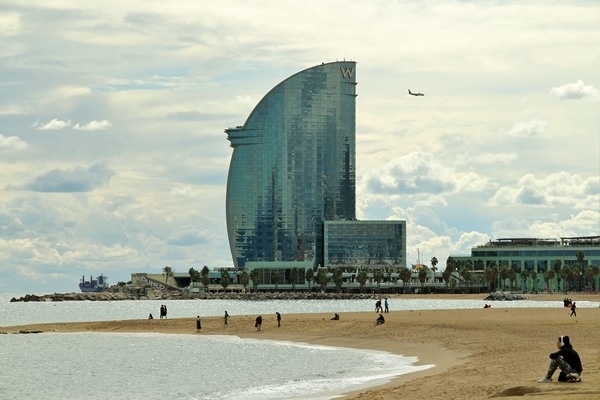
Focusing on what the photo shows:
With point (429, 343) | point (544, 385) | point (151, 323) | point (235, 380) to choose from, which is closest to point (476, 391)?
point (544, 385)

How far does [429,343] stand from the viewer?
64.4m

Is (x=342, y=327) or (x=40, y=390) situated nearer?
(x=40, y=390)

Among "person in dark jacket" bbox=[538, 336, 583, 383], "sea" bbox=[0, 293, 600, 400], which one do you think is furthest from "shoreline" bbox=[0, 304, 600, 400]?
"sea" bbox=[0, 293, 600, 400]

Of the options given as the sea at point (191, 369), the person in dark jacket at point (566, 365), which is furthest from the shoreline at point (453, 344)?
the sea at point (191, 369)

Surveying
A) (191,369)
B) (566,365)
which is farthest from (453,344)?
(566,365)

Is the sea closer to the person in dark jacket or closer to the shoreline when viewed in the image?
the shoreline

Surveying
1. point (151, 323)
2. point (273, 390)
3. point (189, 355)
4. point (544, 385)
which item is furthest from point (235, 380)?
point (151, 323)

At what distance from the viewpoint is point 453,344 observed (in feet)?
202

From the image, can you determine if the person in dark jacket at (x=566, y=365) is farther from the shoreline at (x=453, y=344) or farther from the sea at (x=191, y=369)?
the sea at (x=191, y=369)

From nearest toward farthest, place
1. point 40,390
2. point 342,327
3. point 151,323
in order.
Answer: point 40,390 → point 342,327 → point 151,323

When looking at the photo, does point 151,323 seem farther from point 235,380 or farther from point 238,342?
point 235,380

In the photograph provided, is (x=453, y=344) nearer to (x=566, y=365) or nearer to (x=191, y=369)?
(x=191, y=369)

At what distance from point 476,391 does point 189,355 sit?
117 feet

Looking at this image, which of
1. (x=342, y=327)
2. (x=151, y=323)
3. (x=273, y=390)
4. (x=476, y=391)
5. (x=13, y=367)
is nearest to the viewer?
(x=476, y=391)
